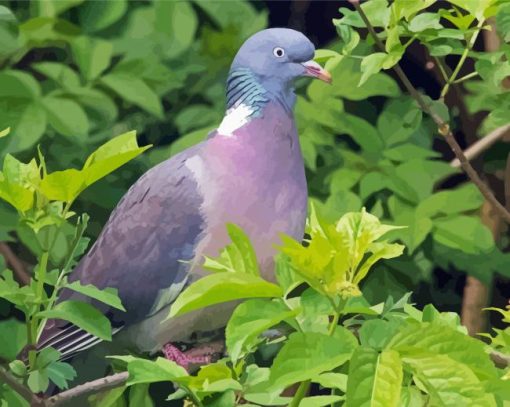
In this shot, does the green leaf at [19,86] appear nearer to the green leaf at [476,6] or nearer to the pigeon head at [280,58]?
the pigeon head at [280,58]

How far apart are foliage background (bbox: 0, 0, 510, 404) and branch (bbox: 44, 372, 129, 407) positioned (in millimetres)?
775

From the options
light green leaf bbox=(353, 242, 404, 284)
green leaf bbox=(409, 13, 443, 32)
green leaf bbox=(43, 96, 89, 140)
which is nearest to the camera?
light green leaf bbox=(353, 242, 404, 284)

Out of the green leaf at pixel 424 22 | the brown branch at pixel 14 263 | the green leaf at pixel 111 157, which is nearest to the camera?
the green leaf at pixel 111 157

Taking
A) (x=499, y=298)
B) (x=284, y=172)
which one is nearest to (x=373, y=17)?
(x=284, y=172)

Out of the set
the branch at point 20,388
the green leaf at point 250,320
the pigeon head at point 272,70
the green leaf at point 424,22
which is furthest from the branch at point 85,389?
the pigeon head at point 272,70

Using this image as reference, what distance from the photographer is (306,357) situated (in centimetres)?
83

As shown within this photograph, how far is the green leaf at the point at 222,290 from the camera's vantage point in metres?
0.86

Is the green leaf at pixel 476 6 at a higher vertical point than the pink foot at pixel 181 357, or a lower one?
higher

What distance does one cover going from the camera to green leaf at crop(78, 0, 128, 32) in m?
2.04

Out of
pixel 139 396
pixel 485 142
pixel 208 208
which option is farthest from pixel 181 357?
pixel 485 142

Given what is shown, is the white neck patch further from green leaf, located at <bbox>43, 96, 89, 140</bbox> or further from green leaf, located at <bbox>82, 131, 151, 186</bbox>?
green leaf, located at <bbox>82, 131, 151, 186</bbox>

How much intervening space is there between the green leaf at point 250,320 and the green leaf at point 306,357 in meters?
0.03

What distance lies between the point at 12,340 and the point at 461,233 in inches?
30.1

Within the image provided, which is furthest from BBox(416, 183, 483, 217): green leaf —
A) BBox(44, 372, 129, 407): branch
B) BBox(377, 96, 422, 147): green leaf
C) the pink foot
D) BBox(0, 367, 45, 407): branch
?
BBox(0, 367, 45, 407): branch
